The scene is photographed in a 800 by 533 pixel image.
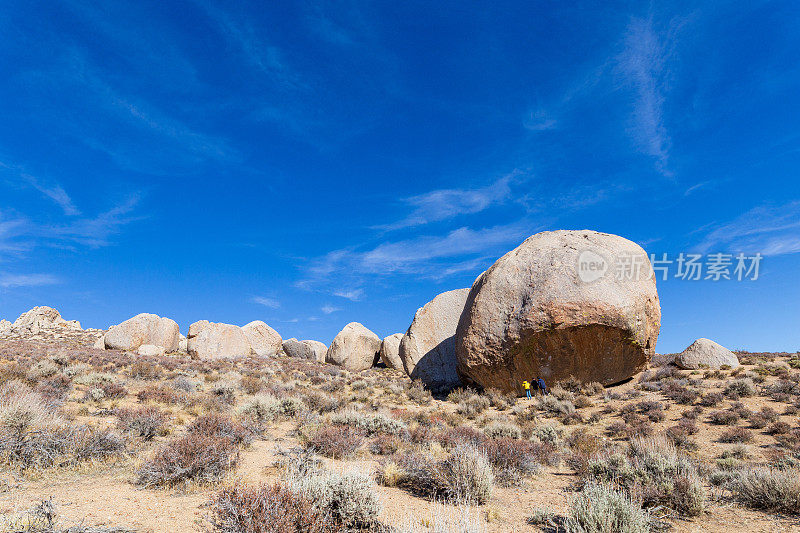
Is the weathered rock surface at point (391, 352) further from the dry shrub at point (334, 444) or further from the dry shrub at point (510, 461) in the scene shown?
the dry shrub at point (510, 461)

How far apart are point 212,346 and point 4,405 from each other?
23.5 meters

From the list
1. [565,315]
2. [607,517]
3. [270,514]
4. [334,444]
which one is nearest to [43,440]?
[334,444]

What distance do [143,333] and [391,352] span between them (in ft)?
65.6

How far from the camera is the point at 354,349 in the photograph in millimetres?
28719

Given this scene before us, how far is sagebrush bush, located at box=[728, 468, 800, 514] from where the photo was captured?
16.1 feet

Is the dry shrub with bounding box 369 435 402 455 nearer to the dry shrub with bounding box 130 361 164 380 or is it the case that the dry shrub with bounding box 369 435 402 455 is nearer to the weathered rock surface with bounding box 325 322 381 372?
the dry shrub with bounding box 130 361 164 380

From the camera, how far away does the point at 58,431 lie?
20.3 ft

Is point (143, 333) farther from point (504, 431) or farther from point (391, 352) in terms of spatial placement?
point (504, 431)

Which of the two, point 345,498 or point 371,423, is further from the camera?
Answer: point 371,423

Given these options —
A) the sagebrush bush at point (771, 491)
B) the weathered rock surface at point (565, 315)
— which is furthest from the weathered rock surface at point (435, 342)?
the sagebrush bush at point (771, 491)

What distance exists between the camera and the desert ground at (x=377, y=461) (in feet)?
13.9

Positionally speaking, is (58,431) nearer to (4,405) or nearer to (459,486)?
(4,405)

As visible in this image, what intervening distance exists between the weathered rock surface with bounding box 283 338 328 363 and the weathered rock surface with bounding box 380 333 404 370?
755 centimetres

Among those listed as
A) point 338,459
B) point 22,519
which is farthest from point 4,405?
point 338,459
